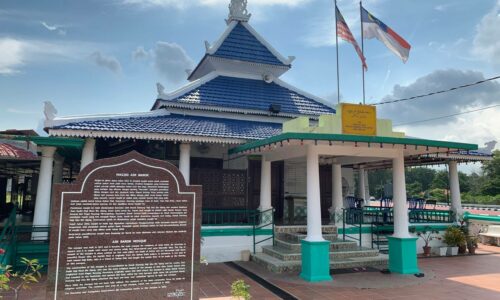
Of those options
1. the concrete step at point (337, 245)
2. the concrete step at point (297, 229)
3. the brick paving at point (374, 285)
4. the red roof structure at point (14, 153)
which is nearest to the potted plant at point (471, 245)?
the brick paving at point (374, 285)

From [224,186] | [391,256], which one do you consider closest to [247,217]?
[224,186]

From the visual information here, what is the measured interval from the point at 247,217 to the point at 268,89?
5892mm

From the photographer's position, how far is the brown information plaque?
13.8ft

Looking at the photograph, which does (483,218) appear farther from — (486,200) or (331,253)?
(486,200)

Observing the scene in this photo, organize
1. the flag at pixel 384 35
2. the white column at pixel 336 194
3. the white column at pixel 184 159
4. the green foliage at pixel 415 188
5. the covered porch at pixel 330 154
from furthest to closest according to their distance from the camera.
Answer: the green foliage at pixel 415 188 → the white column at pixel 336 194 → the flag at pixel 384 35 → the white column at pixel 184 159 → the covered porch at pixel 330 154

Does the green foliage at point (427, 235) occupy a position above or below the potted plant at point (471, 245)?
above

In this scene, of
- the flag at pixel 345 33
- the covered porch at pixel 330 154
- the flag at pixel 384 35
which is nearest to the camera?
the covered porch at pixel 330 154

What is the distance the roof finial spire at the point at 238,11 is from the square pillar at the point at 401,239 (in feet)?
33.6

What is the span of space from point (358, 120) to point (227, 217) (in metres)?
5.56

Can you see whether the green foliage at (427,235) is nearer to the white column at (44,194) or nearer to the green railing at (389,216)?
the green railing at (389,216)

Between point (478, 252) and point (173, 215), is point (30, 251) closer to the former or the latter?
point (173, 215)

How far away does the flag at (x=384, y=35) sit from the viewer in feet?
35.0

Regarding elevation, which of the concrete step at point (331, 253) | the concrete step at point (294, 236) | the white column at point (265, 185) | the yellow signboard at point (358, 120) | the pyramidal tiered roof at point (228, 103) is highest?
the pyramidal tiered roof at point (228, 103)

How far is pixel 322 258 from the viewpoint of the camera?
8.31m
